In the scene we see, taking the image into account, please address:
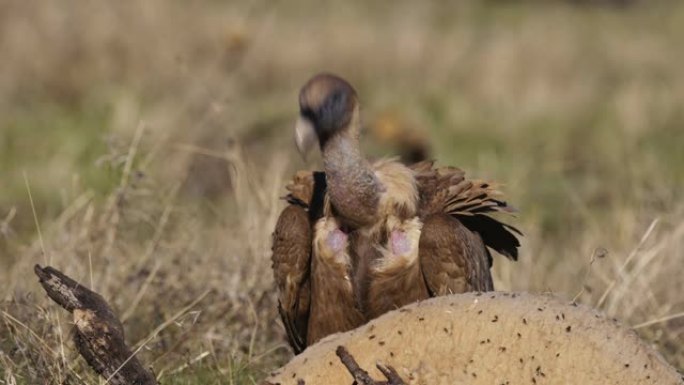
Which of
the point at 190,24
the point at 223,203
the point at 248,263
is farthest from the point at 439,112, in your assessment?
the point at 248,263

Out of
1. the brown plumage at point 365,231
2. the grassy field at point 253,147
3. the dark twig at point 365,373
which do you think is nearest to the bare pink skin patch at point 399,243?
the brown plumage at point 365,231

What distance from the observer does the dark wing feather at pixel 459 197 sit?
5699mm

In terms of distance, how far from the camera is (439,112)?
49.1ft

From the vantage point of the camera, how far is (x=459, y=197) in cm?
569

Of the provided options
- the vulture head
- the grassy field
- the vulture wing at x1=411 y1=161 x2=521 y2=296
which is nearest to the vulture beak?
the vulture head

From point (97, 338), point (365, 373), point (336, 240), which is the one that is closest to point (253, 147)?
point (336, 240)

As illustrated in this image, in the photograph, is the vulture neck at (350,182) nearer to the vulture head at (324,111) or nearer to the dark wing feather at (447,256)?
the vulture head at (324,111)

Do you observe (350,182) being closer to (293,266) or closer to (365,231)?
(365,231)

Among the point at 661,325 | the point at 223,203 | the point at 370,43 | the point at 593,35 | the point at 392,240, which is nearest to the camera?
the point at 392,240

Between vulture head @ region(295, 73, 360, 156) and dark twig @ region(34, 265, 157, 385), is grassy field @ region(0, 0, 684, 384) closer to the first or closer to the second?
dark twig @ region(34, 265, 157, 385)

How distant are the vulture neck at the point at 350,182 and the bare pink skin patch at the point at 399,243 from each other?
0.33ft

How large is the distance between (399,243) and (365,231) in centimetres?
13

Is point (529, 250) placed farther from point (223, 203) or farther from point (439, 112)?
point (439, 112)

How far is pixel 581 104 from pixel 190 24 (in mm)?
3996
